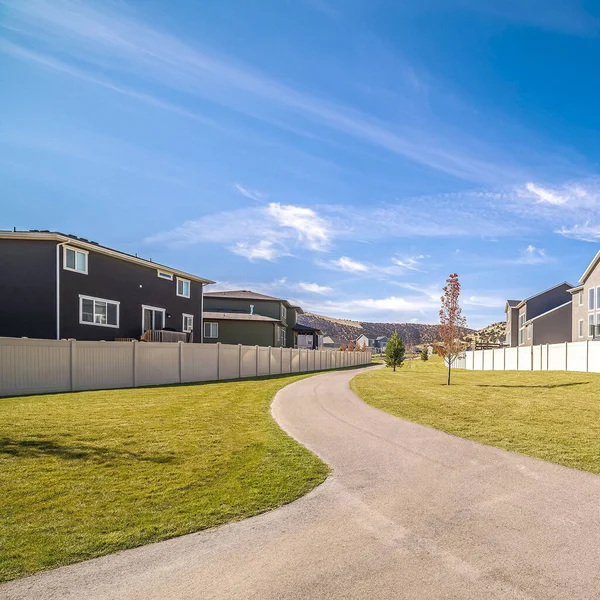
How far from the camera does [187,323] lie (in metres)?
36.5

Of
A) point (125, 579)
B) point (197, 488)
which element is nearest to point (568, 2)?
point (197, 488)

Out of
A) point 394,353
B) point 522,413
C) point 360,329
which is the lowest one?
point 360,329

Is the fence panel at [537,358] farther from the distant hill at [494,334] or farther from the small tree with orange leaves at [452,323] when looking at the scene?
the distant hill at [494,334]

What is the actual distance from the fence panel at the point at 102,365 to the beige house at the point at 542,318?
4271 centimetres

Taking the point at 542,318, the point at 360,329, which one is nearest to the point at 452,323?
the point at 542,318

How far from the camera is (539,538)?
4.91 meters

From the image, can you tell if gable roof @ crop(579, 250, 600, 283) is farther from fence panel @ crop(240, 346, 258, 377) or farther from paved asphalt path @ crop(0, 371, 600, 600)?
paved asphalt path @ crop(0, 371, 600, 600)

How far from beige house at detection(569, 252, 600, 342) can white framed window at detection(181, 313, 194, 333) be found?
116 feet

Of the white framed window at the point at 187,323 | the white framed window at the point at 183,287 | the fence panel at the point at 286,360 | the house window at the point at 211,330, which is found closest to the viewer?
the fence panel at the point at 286,360

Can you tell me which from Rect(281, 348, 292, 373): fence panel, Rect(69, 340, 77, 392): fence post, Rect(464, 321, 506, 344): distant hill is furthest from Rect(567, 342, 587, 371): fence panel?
Rect(464, 321, 506, 344): distant hill

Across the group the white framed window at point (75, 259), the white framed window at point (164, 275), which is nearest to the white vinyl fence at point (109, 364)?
the white framed window at point (75, 259)

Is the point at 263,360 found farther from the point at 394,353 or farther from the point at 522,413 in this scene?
the point at 522,413

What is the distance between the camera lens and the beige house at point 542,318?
165ft

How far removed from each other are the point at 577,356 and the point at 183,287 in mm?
28024
